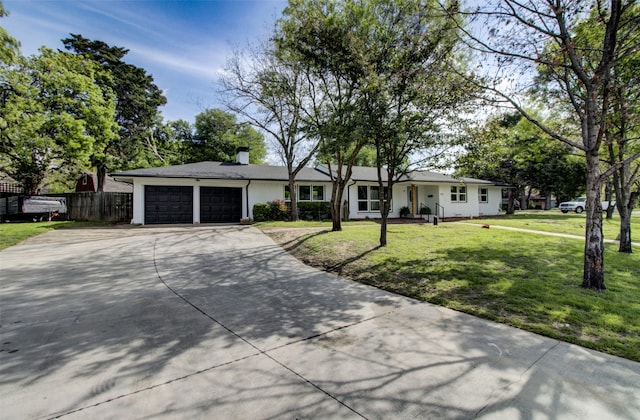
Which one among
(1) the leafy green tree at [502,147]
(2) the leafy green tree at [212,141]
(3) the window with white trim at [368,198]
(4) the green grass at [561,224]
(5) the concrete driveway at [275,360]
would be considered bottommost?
(5) the concrete driveway at [275,360]

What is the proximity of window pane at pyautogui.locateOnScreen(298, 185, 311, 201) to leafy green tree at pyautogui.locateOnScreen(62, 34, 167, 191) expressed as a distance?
1541cm

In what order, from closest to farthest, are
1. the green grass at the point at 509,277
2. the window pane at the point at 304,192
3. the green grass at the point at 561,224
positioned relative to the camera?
the green grass at the point at 509,277 → the green grass at the point at 561,224 → the window pane at the point at 304,192

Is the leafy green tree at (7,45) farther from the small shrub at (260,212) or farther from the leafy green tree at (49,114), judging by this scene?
the small shrub at (260,212)

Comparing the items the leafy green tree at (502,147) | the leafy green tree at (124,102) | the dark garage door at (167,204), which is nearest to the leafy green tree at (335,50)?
the leafy green tree at (502,147)

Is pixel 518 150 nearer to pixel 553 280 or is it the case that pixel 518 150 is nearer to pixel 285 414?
pixel 553 280

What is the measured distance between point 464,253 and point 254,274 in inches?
215

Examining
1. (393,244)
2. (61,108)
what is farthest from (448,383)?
(61,108)

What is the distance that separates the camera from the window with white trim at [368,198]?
20.2 meters

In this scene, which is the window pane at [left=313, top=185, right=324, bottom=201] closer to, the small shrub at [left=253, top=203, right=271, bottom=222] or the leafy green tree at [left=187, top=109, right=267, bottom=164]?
the small shrub at [left=253, top=203, right=271, bottom=222]

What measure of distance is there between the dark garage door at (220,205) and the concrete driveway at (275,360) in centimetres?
1137

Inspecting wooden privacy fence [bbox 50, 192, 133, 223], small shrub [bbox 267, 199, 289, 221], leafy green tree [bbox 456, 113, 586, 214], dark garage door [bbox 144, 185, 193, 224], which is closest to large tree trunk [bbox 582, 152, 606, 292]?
leafy green tree [bbox 456, 113, 586, 214]

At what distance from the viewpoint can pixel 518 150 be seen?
345 inches

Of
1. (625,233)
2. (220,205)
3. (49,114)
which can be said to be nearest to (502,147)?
(625,233)

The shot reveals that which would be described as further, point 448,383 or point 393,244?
point 393,244
